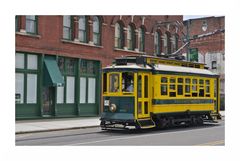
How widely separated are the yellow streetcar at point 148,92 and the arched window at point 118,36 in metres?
9.85

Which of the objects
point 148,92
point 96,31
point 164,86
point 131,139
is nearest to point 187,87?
point 164,86

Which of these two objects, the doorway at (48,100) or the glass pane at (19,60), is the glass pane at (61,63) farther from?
the glass pane at (19,60)

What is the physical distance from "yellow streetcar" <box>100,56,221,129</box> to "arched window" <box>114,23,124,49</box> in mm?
9848

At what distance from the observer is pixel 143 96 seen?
17766 mm

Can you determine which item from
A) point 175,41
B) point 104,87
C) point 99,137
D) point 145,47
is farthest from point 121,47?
point 99,137

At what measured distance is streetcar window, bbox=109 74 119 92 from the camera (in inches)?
699

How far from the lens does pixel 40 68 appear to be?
23.9 meters

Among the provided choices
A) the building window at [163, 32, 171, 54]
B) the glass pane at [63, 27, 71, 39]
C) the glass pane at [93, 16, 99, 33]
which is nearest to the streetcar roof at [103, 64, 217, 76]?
the glass pane at [63, 27, 71, 39]

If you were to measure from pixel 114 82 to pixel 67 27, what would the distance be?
9.29 m

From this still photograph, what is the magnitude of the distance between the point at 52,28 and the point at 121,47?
22.9 feet

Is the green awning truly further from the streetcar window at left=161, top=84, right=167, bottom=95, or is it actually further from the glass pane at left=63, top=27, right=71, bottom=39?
the streetcar window at left=161, top=84, right=167, bottom=95

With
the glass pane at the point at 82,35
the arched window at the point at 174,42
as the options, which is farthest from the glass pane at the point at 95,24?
the arched window at the point at 174,42

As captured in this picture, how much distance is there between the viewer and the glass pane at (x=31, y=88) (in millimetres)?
23328

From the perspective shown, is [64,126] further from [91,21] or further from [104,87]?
[91,21]
